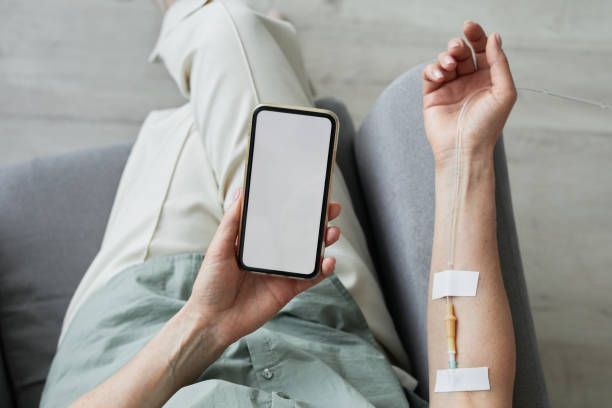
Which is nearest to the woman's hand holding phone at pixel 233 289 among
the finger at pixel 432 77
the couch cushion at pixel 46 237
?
the finger at pixel 432 77

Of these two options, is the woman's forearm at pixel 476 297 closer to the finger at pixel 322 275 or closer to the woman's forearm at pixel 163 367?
the finger at pixel 322 275

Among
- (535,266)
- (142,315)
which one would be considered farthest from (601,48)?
(142,315)

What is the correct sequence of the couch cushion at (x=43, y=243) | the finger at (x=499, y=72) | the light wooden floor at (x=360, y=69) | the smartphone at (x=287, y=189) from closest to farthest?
the smartphone at (x=287, y=189) < the finger at (x=499, y=72) < the couch cushion at (x=43, y=243) < the light wooden floor at (x=360, y=69)

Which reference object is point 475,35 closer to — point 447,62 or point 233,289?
point 447,62

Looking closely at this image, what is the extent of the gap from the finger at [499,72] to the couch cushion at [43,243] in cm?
71

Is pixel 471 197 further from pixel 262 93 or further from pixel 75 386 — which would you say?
pixel 75 386

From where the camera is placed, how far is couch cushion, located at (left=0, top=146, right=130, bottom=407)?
1122 millimetres

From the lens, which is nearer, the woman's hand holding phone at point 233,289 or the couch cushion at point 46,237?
the woman's hand holding phone at point 233,289

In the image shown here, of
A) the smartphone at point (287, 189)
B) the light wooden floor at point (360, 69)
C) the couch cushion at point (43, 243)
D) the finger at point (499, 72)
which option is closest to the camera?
the smartphone at point (287, 189)

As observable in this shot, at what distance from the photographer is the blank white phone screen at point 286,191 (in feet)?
2.58

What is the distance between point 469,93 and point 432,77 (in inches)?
2.7

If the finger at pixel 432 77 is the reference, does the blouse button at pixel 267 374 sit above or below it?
below

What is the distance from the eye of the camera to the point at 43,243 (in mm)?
1179

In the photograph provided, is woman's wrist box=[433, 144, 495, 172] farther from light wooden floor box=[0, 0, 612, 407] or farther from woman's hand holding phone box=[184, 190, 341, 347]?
light wooden floor box=[0, 0, 612, 407]
